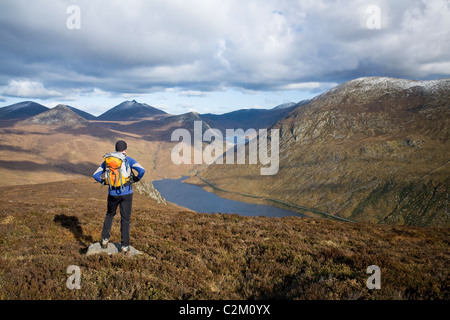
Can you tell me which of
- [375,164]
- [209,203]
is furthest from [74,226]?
[375,164]

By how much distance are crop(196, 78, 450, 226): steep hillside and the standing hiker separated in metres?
104

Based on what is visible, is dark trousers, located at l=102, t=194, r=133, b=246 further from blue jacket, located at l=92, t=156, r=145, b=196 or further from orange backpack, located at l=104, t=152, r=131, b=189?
orange backpack, located at l=104, t=152, r=131, b=189

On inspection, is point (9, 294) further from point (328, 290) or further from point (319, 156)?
point (319, 156)

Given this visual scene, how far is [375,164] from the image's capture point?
128125mm

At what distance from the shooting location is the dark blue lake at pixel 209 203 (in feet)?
405

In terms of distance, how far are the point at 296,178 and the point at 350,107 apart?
89.7 metres

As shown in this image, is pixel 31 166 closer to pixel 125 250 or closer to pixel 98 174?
pixel 98 174

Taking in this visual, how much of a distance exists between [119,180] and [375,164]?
143 m

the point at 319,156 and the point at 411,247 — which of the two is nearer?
the point at 411,247

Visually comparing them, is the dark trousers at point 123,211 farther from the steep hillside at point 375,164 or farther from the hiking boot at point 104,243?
the steep hillside at point 375,164

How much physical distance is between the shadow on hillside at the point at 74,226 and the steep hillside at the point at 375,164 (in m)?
104

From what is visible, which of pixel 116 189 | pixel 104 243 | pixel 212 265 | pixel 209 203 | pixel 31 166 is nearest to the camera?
pixel 212 265

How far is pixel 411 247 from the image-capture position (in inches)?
549

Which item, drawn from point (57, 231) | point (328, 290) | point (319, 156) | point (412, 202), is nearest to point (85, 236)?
point (57, 231)
